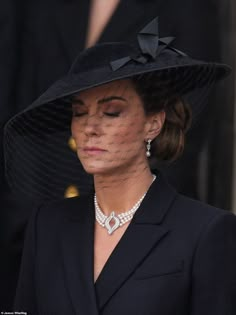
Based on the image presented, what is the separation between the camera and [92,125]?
2.12 meters

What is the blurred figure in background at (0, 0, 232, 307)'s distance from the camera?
3176mm

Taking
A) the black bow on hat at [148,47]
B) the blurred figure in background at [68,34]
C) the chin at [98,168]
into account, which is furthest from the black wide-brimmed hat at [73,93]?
the blurred figure in background at [68,34]

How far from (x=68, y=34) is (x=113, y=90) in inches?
43.9

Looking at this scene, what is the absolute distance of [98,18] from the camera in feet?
10.5

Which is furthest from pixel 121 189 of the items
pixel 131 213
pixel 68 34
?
pixel 68 34

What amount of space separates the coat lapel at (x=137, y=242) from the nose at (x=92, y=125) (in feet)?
0.85

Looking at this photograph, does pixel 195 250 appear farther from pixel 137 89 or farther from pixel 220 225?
pixel 137 89

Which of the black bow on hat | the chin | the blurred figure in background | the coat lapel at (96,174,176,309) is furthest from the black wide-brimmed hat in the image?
the blurred figure in background

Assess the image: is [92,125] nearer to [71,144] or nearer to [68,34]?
[71,144]

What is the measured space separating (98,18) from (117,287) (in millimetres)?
1410

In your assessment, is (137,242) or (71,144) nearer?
(137,242)

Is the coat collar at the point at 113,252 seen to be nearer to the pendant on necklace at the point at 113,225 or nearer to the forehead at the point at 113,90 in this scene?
the pendant on necklace at the point at 113,225

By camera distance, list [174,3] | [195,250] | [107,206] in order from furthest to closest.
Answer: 1. [174,3]
2. [107,206]
3. [195,250]

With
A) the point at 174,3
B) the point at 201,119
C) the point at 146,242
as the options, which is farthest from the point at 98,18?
the point at 146,242
